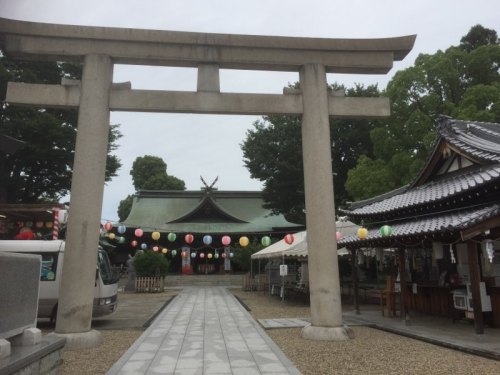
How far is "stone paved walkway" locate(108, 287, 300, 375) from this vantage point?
6.89 metres

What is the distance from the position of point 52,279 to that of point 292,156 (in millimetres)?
19683

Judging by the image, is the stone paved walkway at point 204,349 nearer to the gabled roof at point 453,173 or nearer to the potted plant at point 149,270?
the gabled roof at point 453,173

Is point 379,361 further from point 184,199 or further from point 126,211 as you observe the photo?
point 126,211

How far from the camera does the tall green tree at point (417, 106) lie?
883 inches

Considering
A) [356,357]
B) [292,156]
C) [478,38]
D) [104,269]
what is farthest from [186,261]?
[478,38]

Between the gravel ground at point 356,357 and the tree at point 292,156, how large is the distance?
18621mm

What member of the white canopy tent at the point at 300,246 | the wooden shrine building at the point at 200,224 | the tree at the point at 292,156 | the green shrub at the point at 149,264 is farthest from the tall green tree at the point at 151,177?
the white canopy tent at the point at 300,246

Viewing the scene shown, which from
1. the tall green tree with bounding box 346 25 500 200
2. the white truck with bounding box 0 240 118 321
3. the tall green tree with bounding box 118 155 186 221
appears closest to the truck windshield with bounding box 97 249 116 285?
the white truck with bounding box 0 240 118 321

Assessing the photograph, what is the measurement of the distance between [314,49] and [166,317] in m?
9.81

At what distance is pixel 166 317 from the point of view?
44.5ft

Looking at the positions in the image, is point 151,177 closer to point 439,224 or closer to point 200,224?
point 200,224

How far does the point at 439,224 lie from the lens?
32.2ft

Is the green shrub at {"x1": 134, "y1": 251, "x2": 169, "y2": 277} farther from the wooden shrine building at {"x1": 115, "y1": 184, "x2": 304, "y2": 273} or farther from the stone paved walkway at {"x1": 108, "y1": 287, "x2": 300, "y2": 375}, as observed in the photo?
the stone paved walkway at {"x1": 108, "y1": 287, "x2": 300, "y2": 375}

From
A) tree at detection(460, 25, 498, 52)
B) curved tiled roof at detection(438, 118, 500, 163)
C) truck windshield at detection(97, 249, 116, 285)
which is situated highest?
tree at detection(460, 25, 498, 52)
